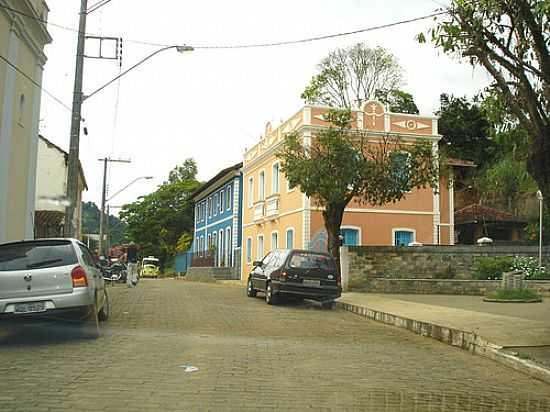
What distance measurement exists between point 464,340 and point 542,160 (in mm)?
3406

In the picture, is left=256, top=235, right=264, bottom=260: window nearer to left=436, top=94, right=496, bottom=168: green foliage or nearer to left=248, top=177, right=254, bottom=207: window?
left=248, top=177, right=254, bottom=207: window

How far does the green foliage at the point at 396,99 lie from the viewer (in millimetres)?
42875

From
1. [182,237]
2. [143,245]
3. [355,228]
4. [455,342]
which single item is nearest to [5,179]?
[455,342]

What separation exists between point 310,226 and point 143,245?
1731 inches

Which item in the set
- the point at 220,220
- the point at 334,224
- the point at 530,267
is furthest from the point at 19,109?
the point at 220,220

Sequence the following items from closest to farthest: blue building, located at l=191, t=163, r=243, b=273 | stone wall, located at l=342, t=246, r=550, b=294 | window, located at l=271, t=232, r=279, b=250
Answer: stone wall, located at l=342, t=246, r=550, b=294 → window, located at l=271, t=232, r=279, b=250 → blue building, located at l=191, t=163, r=243, b=273

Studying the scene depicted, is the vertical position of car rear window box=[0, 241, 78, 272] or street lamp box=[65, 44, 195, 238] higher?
street lamp box=[65, 44, 195, 238]

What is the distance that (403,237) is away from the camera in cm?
2975

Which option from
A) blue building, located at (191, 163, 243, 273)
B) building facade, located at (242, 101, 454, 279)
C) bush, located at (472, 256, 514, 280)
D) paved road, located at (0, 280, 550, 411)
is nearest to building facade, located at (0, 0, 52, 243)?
paved road, located at (0, 280, 550, 411)

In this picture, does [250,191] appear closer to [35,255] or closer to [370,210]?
[370,210]

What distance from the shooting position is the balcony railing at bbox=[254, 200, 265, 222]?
113 ft

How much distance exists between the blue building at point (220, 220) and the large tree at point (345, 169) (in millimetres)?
18486

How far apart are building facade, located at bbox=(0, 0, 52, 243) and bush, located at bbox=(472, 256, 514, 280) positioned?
15.0 m

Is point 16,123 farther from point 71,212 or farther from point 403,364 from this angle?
point 403,364
